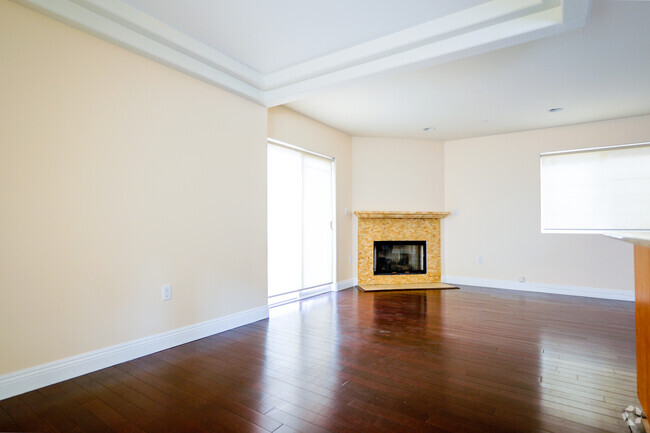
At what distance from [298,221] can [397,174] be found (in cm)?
230

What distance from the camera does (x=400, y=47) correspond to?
280 centimetres

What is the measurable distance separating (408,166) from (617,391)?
4501 millimetres

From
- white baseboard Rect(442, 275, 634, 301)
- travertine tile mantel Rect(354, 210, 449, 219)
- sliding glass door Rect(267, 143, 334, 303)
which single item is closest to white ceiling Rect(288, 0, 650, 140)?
sliding glass door Rect(267, 143, 334, 303)

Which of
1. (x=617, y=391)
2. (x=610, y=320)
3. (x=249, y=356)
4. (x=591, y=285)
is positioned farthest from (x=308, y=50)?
(x=591, y=285)

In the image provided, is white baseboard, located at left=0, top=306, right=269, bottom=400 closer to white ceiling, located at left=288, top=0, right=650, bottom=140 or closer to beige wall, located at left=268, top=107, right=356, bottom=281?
beige wall, located at left=268, top=107, right=356, bottom=281

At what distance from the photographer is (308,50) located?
307cm

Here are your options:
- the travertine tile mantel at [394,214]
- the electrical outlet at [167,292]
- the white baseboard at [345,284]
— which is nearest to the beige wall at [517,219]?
the travertine tile mantel at [394,214]

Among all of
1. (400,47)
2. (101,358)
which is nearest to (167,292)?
(101,358)

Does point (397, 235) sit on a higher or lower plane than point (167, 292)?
higher

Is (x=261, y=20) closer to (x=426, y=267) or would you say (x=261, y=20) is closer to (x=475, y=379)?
(x=475, y=379)

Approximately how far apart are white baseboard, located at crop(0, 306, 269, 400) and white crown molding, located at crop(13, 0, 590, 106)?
7.73ft

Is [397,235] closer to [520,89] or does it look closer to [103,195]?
[520,89]

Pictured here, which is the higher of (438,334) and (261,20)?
(261,20)

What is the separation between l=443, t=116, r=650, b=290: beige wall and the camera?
4.82 meters
